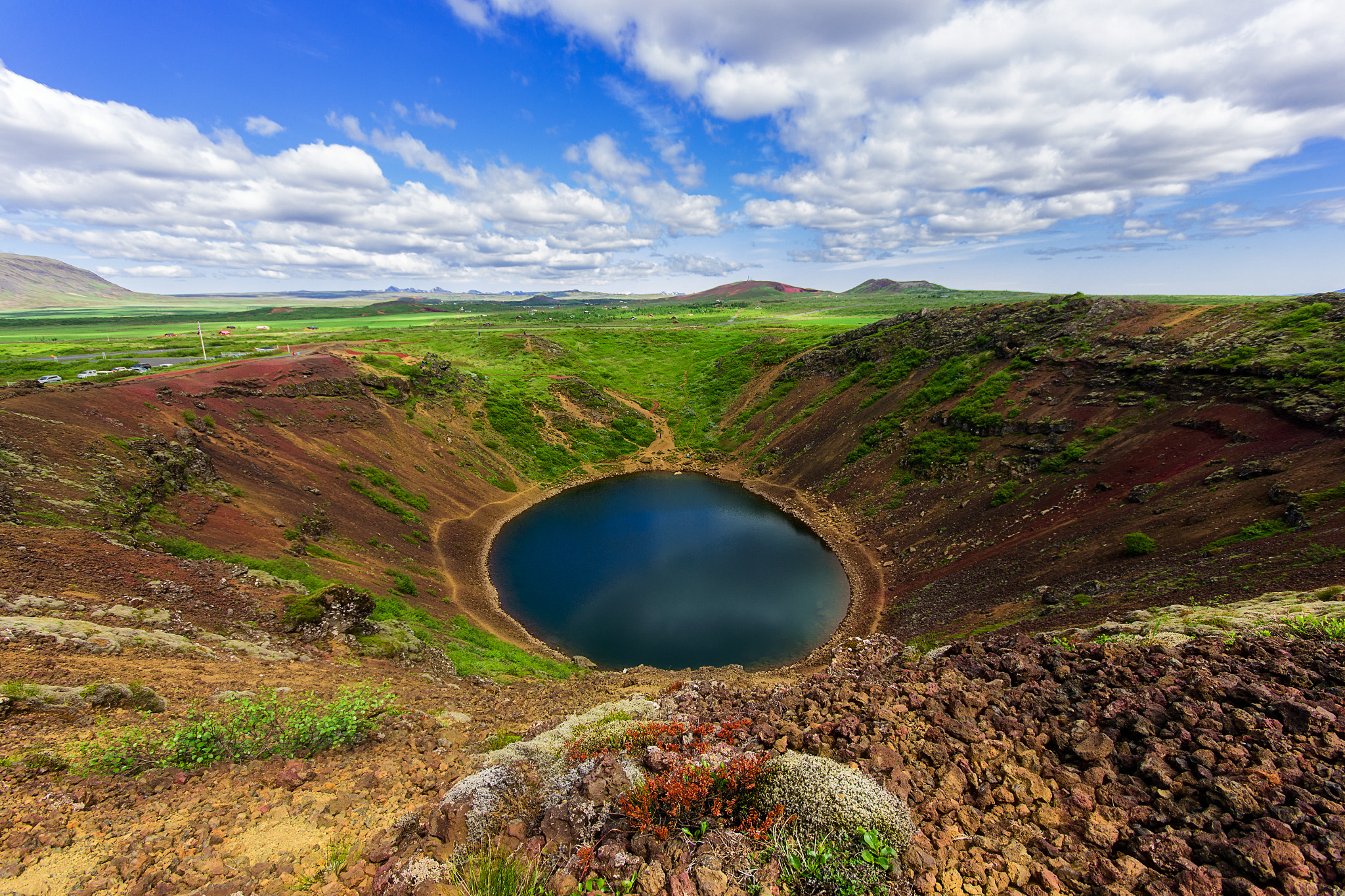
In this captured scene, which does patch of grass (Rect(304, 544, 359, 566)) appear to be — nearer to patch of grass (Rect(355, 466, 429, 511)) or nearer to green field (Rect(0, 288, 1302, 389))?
patch of grass (Rect(355, 466, 429, 511))

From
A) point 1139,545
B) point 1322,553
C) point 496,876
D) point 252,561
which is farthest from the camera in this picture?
point 1139,545

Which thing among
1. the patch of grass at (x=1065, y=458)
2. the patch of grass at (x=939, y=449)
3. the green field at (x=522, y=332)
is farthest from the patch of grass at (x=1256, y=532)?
the green field at (x=522, y=332)

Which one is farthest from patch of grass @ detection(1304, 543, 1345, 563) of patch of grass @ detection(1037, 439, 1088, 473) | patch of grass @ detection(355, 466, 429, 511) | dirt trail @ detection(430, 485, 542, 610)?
patch of grass @ detection(355, 466, 429, 511)

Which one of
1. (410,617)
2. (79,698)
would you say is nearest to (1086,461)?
(410,617)

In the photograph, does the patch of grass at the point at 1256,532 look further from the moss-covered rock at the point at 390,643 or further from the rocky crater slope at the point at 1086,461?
the moss-covered rock at the point at 390,643

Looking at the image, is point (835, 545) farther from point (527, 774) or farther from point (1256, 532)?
point (527, 774)
